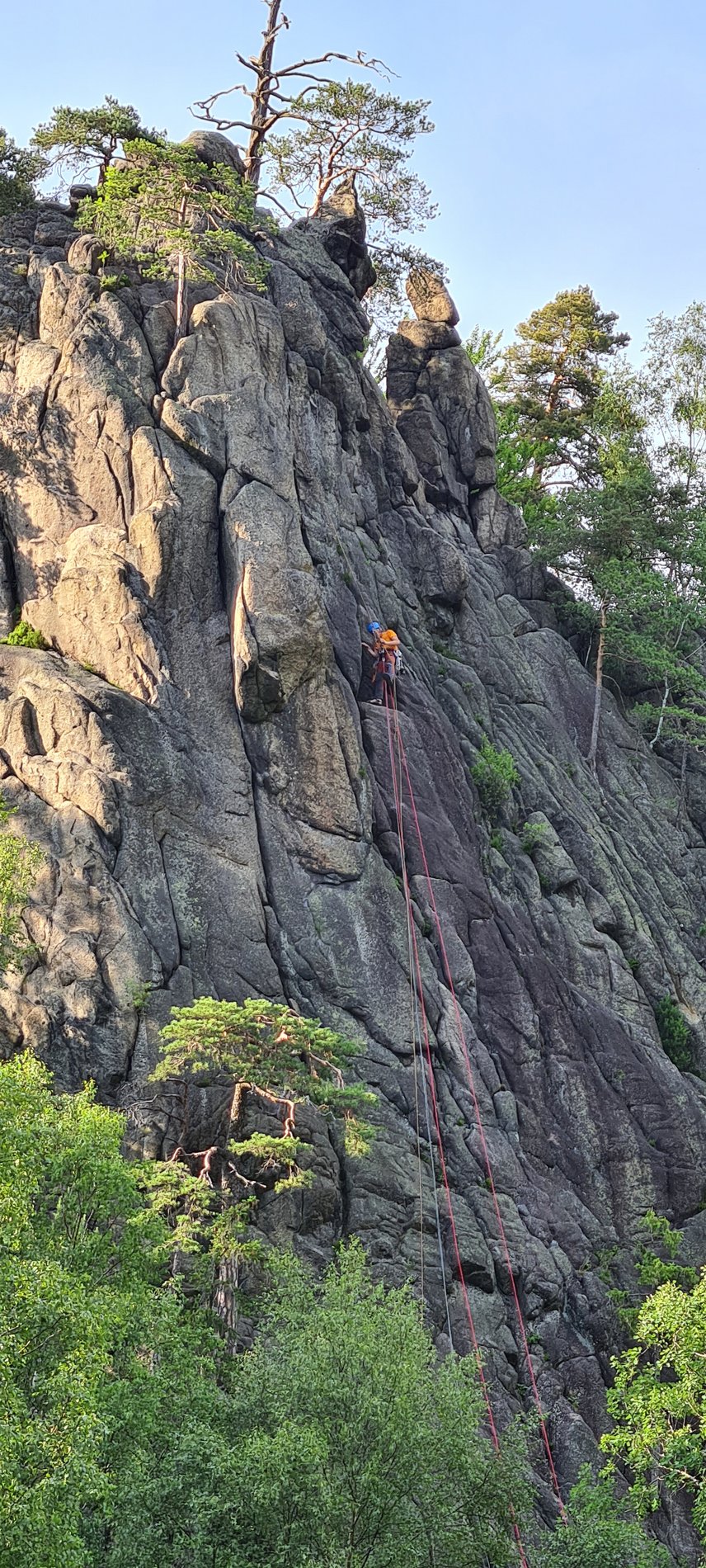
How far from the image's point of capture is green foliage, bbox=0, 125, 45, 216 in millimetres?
37188

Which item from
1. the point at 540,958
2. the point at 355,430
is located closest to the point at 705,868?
the point at 540,958

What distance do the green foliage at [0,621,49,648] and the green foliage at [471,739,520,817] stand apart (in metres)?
11.7

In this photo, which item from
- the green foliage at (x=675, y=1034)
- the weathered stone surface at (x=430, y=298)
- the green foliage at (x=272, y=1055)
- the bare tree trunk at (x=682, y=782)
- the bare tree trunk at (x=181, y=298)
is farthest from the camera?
the weathered stone surface at (x=430, y=298)

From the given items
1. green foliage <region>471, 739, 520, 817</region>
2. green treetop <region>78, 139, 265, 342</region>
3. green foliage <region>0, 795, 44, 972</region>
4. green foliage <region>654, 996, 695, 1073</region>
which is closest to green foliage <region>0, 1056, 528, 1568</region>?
green foliage <region>0, 795, 44, 972</region>

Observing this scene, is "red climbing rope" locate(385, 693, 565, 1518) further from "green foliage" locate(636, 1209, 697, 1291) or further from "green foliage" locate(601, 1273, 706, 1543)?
"green foliage" locate(636, 1209, 697, 1291)

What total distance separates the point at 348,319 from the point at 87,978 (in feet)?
80.9

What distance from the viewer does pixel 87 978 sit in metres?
25.7

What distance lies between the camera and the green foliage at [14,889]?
25.2 m

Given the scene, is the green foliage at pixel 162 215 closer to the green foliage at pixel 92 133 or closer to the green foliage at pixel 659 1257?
the green foliage at pixel 92 133

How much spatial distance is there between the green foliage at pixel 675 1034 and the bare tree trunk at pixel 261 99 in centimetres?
2558

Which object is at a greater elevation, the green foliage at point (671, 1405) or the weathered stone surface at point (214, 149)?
the weathered stone surface at point (214, 149)

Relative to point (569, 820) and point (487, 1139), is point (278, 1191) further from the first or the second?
point (569, 820)

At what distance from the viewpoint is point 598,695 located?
4562 cm

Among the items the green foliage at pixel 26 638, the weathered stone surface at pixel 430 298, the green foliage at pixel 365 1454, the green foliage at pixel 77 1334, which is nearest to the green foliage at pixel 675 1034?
the green foliage at pixel 365 1454
